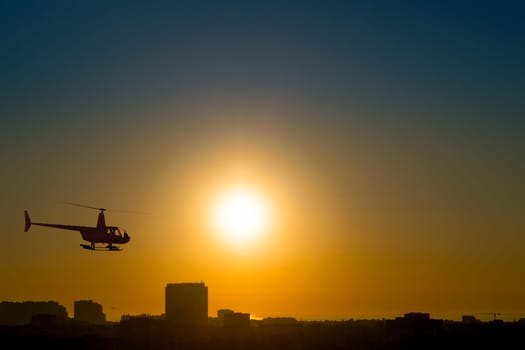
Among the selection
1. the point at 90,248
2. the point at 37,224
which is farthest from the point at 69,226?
the point at 90,248

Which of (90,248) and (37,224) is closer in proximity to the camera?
(90,248)

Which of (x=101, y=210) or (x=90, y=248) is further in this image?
(x=101, y=210)

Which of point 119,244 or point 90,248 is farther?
point 119,244

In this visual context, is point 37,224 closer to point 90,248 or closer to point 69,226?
point 69,226

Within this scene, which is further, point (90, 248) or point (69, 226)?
point (69, 226)
